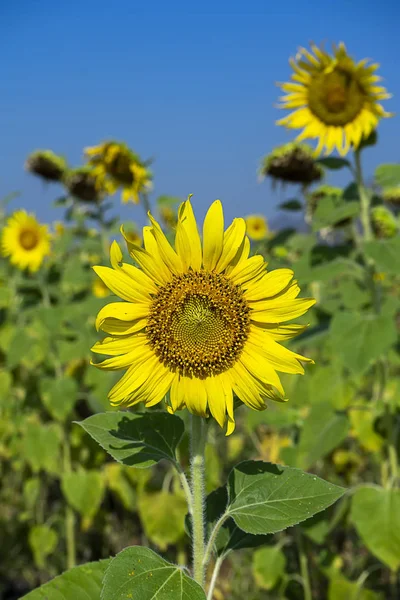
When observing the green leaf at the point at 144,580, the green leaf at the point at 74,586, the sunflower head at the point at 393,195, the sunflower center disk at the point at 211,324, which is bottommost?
the green leaf at the point at 74,586

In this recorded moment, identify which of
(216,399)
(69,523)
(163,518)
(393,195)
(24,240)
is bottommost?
(69,523)

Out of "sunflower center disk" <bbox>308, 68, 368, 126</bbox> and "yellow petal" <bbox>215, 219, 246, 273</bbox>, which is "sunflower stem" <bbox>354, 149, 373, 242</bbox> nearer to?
"sunflower center disk" <bbox>308, 68, 368, 126</bbox>

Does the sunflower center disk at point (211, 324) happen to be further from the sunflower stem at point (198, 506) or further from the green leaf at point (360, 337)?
the green leaf at point (360, 337)

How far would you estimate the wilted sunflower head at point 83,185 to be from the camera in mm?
4855

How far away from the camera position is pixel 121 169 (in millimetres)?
3871

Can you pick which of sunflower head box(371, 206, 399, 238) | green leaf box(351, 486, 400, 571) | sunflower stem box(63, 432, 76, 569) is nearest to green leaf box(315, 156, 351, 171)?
green leaf box(351, 486, 400, 571)

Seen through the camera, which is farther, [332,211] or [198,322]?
[332,211]

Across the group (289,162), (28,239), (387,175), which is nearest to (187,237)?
(387,175)

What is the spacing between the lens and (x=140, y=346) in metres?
1.24

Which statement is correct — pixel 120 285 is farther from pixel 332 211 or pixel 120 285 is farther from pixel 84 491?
pixel 84 491

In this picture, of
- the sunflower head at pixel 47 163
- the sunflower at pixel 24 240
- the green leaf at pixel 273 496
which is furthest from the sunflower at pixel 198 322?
the sunflower head at pixel 47 163

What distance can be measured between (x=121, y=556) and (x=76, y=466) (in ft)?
9.48

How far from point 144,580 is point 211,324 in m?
0.46

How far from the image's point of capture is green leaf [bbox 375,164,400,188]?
262cm
